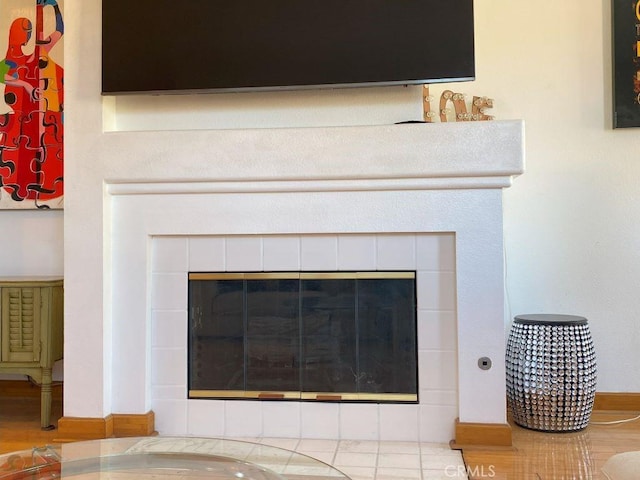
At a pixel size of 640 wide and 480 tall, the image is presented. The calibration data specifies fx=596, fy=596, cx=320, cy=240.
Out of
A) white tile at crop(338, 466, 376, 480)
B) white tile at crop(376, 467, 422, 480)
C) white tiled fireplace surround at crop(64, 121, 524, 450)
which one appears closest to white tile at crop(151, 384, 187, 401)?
white tiled fireplace surround at crop(64, 121, 524, 450)

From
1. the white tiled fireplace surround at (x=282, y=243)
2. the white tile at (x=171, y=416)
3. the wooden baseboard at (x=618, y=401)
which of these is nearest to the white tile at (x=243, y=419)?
the white tiled fireplace surround at (x=282, y=243)

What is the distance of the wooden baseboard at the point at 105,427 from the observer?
7.84ft

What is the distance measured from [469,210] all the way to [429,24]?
0.74m

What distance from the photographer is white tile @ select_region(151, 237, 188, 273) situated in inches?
98.3

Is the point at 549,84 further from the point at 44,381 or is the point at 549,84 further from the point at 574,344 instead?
the point at 44,381

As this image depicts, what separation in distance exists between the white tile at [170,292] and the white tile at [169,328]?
0.03m

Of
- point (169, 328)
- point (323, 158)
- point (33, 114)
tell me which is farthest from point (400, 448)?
point (33, 114)

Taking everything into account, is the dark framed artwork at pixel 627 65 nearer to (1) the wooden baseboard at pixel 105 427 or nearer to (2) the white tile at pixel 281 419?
(2) the white tile at pixel 281 419

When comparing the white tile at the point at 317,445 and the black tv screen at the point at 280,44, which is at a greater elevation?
the black tv screen at the point at 280,44

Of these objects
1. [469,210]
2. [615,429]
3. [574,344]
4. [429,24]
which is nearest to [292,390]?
[469,210]

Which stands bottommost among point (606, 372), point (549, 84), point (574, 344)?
point (606, 372)

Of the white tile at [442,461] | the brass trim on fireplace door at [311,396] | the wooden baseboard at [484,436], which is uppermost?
the brass trim on fireplace door at [311,396]

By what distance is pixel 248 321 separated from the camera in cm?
250

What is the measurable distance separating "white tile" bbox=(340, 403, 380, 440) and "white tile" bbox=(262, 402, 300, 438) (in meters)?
0.19
